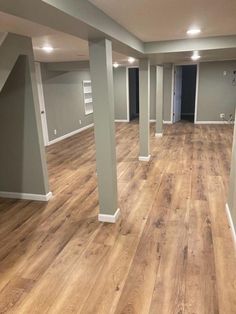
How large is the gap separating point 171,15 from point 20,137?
2.41m

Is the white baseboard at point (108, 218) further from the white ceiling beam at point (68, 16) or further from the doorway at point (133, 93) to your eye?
the doorway at point (133, 93)

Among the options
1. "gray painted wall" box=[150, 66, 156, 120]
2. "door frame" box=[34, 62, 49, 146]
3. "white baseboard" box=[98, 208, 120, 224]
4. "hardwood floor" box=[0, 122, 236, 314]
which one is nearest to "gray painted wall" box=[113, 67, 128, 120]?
"gray painted wall" box=[150, 66, 156, 120]

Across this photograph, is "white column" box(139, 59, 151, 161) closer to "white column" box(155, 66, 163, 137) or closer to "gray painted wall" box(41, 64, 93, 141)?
"white column" box(155, 66, 163, 137)

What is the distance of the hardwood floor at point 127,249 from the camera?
1.98m

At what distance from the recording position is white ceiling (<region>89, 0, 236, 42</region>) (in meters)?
2.07

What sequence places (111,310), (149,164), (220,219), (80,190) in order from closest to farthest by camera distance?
(111,310), (220,219), (80,190), (149,164)

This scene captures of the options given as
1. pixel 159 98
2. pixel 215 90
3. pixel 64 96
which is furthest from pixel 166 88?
pixel 64 96

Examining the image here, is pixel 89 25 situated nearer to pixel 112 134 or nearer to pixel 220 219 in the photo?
pixel 112 134

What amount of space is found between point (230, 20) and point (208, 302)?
2.76 metres

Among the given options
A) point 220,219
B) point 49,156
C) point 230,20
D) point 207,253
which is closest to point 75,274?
point 207,253

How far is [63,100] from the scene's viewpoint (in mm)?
7547

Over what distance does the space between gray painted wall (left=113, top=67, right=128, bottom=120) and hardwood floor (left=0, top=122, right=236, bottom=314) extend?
5758 mm

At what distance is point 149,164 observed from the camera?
17.1ft

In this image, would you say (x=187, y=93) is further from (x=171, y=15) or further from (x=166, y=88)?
(x=171, y=15)
